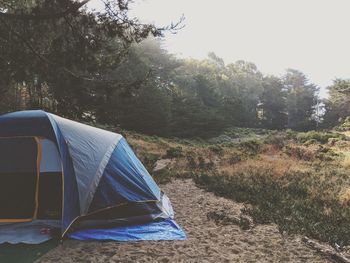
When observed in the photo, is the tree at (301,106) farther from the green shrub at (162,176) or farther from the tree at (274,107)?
the green shrub at (162,176)

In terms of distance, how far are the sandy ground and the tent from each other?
28 centimetres

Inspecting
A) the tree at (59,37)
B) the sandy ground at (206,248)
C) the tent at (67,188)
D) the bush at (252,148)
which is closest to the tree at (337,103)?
the bush at (252,148)

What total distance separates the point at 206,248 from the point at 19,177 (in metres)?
3.09

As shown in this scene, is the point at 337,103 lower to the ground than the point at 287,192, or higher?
higher

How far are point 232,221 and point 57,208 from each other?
2.81 meters

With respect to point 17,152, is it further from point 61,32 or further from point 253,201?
point 253,201

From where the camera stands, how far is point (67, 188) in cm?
516

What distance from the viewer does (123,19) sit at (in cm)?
756

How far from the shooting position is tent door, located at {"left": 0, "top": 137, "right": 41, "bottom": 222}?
18.0 feet

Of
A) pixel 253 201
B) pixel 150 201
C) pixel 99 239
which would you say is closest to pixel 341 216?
pixel 253 201

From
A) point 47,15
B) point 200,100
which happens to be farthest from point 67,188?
point 200,100

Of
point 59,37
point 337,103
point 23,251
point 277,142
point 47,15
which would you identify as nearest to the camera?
point 23,251

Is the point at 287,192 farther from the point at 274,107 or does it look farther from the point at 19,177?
the point at 274,107

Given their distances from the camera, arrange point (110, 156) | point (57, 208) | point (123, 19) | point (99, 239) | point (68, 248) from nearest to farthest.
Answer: point (68, 248) → point (99, 239) → point (57, 208) → point (110, 156) → point (123, 19)
